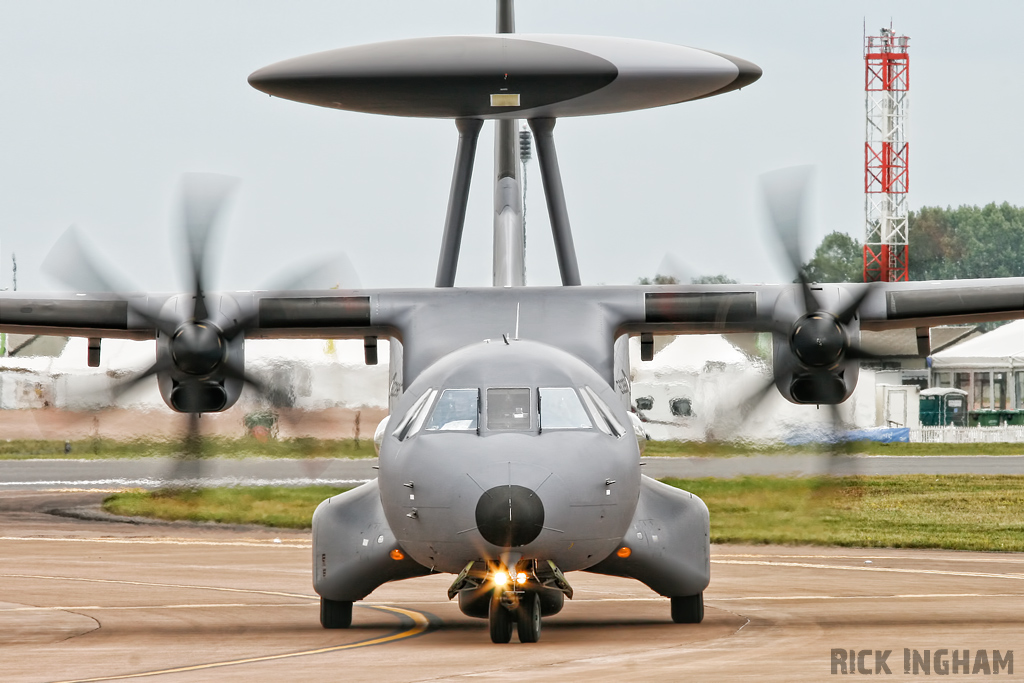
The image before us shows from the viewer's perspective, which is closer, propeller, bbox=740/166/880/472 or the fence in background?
propeller, bbox=740/166/880/472

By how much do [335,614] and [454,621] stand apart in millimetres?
1305

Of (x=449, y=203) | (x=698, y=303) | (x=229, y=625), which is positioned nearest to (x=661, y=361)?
(x=449, y=203)

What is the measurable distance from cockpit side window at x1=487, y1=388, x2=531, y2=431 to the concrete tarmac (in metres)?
1.91

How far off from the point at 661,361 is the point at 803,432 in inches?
337

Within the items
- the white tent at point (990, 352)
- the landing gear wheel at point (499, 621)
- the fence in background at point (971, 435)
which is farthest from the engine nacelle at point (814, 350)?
the white tent at point (990, 352)

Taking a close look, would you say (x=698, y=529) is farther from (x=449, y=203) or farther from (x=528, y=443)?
(x=449, y=203)

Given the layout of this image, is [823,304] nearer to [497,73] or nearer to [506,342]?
[506,342]

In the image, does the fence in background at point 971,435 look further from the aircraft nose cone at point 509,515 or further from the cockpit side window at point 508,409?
the aircraft nose cone at point 509,515

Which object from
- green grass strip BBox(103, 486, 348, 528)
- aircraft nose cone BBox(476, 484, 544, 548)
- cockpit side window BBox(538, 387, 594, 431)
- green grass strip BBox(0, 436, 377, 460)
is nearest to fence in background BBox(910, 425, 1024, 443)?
green grass strip BBox(103, 486, 348, 528)

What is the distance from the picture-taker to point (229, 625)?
15617 mm

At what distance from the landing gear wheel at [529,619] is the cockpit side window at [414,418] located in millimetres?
1790

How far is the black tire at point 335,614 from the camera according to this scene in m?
15.5

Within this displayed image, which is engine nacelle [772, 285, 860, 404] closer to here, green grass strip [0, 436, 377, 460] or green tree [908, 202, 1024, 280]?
green grass strip [0, 436, 377, 460]

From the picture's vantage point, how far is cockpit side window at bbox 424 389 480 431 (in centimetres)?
1284
